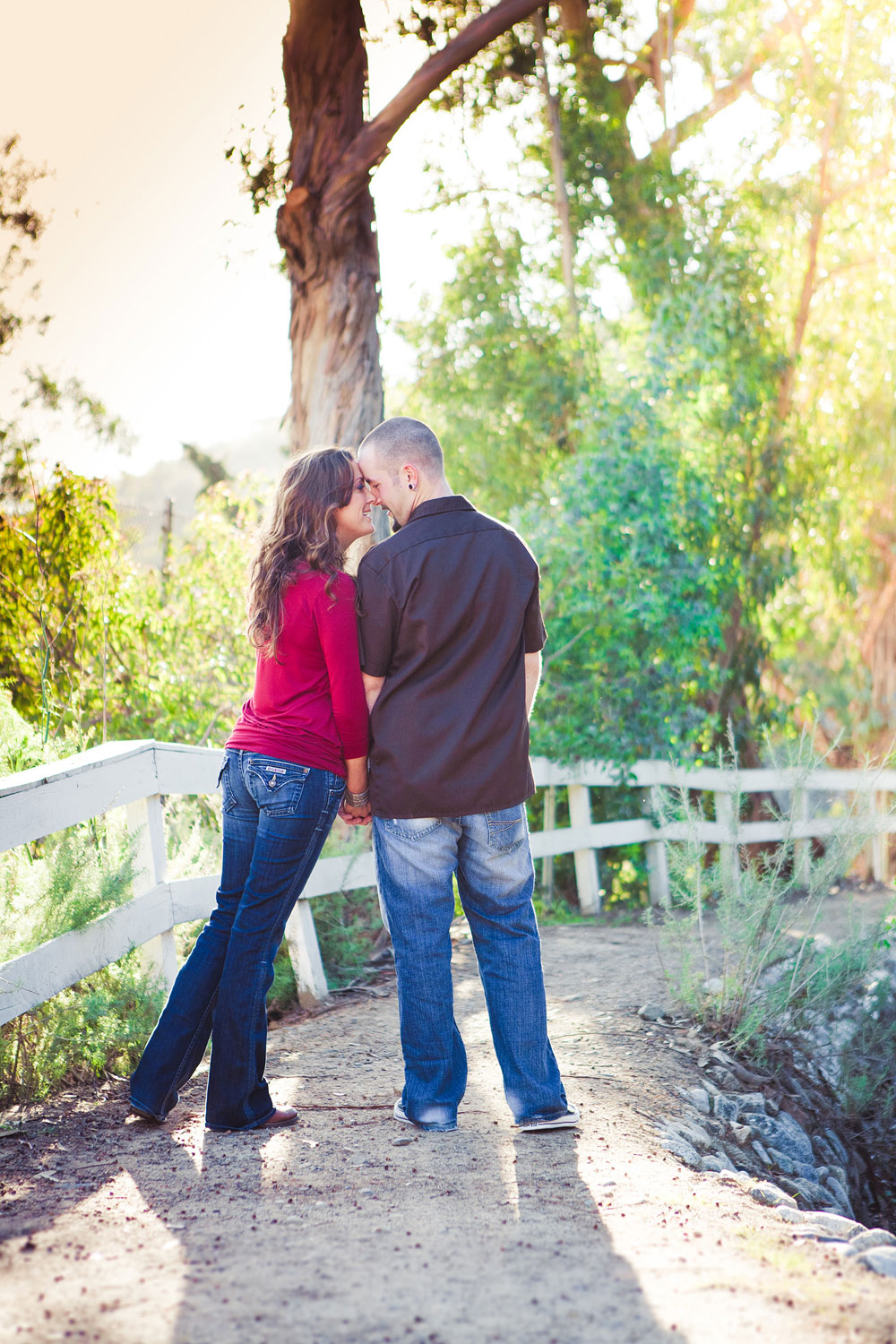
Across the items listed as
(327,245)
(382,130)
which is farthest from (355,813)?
(382,130)

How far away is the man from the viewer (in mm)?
3039

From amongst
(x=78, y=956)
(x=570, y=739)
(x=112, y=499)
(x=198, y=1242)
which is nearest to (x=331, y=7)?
(x=112, y=499)

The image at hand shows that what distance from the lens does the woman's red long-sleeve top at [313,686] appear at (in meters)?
2.99

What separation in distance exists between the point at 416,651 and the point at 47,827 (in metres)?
1.23

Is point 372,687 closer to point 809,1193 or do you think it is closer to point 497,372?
point 809,1193

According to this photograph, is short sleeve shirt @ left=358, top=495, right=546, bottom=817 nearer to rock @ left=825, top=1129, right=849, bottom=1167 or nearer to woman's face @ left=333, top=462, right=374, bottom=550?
woman's face @ left=333, top=462, right=374, bottom=550

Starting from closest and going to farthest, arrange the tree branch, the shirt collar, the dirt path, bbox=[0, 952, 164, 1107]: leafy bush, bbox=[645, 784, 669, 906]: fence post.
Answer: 1. the dirt path
2. the shirt collar
3. bbox=[0, 952, 164, 1107]: leafy bush
4. the tree branch
5. bbox=[645, 784, 669, 906]: fence post

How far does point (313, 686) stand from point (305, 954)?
81.5 inches

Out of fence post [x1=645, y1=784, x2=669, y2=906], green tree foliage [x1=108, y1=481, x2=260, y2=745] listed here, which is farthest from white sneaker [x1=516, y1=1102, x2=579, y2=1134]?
fence post [x1=645, y1=784, x2=669, y2=906]

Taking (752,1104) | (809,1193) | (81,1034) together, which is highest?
(81,1034)

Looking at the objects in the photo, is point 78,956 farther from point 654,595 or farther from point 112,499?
point 654,595

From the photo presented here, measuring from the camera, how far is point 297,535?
10.0 feet

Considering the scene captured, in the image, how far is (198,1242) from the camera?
236 centimetres

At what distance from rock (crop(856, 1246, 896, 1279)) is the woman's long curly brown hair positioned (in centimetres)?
204
